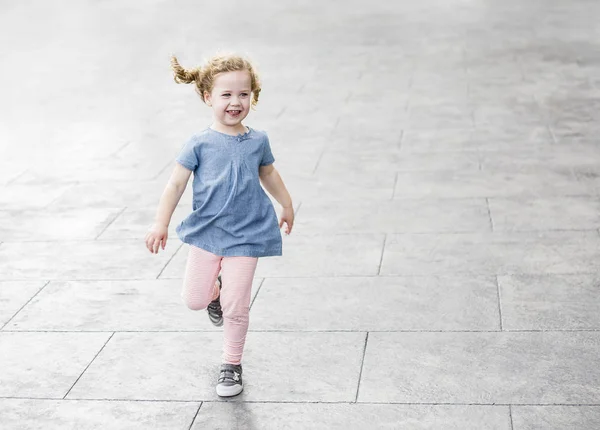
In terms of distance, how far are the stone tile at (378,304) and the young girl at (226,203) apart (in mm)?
717

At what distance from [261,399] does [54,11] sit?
51.3ft

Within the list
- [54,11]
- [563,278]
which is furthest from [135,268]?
[54,11]

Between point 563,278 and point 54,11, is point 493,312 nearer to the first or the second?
point 563,278

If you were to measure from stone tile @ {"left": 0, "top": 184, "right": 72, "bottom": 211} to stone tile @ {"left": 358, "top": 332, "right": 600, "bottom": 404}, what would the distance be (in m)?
3.37

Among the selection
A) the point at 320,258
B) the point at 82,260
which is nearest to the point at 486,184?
the point at 320,258

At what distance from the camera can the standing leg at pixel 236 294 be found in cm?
412

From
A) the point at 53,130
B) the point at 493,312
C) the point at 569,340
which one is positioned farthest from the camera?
the point at 53,130

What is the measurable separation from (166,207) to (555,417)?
1.75 metres

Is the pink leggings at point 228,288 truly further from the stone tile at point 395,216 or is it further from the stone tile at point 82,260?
the stone tile at point 395,216

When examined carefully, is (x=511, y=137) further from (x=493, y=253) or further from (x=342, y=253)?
(x=342, y=253)

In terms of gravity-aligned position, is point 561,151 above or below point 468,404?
below

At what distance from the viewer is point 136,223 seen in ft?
21.7

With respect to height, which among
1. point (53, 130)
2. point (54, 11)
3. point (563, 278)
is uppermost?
point (563, 278)

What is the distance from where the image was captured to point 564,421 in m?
3.82
